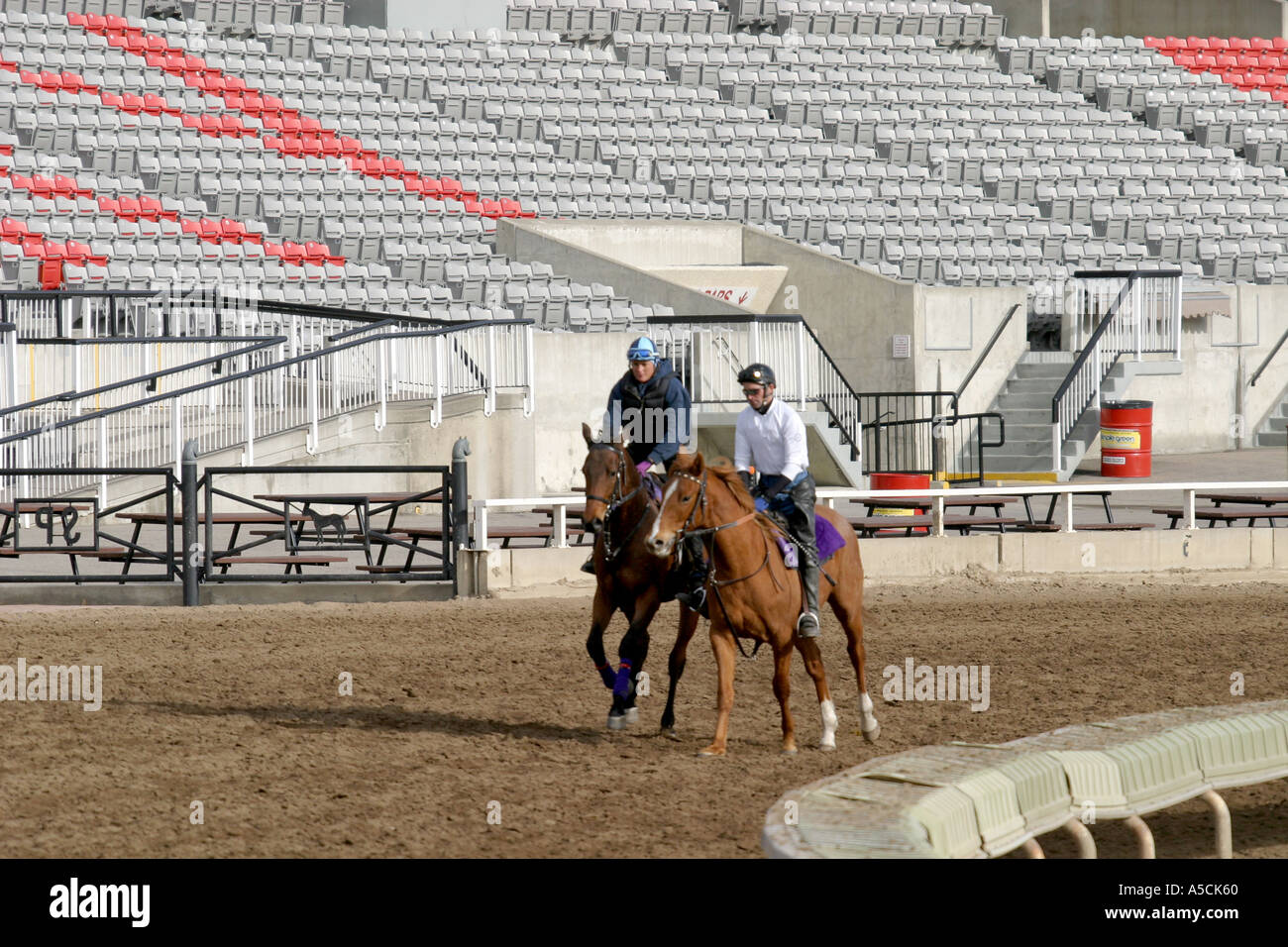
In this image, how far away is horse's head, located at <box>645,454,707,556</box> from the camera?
10039 mm

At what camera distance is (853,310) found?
3162 centimetres

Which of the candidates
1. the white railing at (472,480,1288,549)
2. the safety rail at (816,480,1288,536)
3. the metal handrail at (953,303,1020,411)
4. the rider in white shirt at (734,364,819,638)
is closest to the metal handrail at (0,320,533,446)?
the white railing at (472,480,1288,549)

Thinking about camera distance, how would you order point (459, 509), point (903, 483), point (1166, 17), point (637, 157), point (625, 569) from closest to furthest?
point (625, 569)
point (459, 509)
point (903, 483)
point (637, 157)
point (1166, 17)

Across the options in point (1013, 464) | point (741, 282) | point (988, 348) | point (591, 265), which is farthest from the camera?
point (741, 282)

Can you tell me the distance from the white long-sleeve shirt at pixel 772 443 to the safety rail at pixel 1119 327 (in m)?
19.0

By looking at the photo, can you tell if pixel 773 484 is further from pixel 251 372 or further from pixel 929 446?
pixel 929 446

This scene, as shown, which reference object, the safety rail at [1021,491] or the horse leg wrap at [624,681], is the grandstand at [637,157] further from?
the horse leg wrap at [624,681]

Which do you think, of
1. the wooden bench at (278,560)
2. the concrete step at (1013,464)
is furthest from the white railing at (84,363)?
the concrete step at (1013,464)

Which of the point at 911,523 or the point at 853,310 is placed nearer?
the point at 911,523

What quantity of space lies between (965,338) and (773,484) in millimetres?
20604

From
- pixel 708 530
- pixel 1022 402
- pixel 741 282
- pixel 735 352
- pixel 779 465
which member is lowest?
pixel 708 530

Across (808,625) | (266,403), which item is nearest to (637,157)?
(266,403)

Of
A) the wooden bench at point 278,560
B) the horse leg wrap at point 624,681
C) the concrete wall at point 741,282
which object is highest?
the concrete wall at point 741,282

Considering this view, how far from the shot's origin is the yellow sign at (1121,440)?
2888cm
